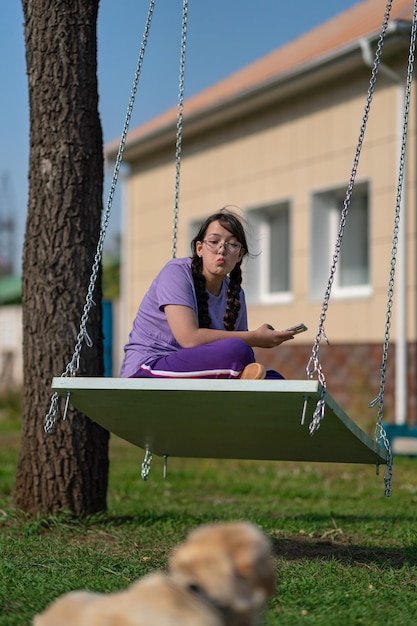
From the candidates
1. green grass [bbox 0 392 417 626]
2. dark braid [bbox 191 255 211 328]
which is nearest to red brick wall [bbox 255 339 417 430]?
green grass [bbox 0 392 417 626]

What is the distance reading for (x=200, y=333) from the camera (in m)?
→ 4.05

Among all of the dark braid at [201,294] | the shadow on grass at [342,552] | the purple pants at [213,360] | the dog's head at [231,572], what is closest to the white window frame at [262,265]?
the shadow on grass at [342,552]

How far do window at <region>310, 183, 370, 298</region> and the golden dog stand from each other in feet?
27.0

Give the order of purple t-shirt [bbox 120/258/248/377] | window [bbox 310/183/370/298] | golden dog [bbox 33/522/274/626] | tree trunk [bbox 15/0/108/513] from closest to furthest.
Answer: golden dog [bbox 33/522/274/626], purple t-shirt [bbox 120/258/248/377], tree trunk [bbox 15/0/108/513], window [bbox 310/183/370/298]

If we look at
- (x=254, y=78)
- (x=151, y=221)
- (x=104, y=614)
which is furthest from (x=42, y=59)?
(x=151, y=221)

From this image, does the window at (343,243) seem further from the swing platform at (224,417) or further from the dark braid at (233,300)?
the swing platform at (224,417)

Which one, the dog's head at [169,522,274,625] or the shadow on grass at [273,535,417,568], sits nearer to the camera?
the dog's head at [169,522,274,625]

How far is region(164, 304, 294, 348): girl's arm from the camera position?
396 cm

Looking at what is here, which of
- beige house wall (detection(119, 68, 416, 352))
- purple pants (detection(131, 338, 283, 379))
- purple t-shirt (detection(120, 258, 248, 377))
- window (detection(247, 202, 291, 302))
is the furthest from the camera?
window (detection(247, 202, 291, 302))

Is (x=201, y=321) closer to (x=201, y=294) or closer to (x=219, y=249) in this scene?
(x=201, y=294)

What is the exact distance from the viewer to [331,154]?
10.9 metres

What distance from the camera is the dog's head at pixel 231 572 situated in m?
2.32

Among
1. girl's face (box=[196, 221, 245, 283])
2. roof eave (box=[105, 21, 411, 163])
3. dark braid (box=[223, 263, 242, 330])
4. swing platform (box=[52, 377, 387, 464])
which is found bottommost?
swing platform (box=[52, 377, 387, 464])

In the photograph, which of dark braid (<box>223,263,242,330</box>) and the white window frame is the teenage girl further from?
the white window frame
